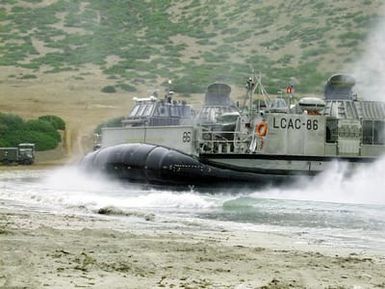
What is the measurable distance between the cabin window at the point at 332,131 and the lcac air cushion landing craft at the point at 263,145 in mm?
23

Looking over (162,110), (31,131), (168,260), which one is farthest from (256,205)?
(31,131)

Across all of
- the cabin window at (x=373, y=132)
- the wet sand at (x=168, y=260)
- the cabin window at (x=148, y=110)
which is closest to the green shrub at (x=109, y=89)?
the cabin window at (x=148, y=110)

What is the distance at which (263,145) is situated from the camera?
20000mm

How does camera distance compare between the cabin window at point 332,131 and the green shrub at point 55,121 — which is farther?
the green shrub at point 55,121

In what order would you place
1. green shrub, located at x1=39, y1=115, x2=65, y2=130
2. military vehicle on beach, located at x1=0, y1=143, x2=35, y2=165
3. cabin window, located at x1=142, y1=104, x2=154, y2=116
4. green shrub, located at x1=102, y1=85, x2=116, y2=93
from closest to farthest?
cabin window, located at x1=142, y1=104, x2=154, y2=116 → military vehicle on beach, located at x1=0, y1=143, x2=35, y2=165 → green shrub, located at x1=39, y1=115, x2=65, y2=130 → green shrub, located at x1=102, y1=85, x2=116, y2=93

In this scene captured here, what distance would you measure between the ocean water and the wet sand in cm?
120

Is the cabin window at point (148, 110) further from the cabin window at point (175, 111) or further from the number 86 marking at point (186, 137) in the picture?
the number 86 marking at point (186, 137)

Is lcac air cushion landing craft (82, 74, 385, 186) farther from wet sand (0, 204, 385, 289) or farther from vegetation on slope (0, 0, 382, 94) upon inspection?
vegetation on slope (0, 0, 382, 94)

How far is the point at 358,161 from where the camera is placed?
19781 millimetres

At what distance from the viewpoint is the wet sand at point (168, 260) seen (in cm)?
731

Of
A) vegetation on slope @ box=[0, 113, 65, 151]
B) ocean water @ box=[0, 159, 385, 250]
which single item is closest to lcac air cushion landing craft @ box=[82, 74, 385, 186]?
ocean water @ box=[0, 159, 385, 250]

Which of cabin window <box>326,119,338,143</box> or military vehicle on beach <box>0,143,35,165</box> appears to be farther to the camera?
military vehicle on beach <box>0,143,35,165</box>

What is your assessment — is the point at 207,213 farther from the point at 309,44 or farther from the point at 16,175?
the point at 309,44

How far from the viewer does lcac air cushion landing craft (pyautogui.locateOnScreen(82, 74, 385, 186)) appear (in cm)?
1967
